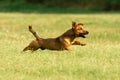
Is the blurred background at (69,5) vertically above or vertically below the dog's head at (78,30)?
below

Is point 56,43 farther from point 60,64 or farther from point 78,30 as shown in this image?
point 60,64

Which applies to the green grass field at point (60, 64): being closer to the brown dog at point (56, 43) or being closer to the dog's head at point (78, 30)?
the brown dog at point (56, 43)

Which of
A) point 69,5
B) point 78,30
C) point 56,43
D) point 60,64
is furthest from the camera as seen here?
point 69,5

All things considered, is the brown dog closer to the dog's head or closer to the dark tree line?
the dog's head

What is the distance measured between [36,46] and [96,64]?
7.59ft

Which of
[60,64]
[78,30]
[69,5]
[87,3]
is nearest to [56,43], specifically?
[78,30]

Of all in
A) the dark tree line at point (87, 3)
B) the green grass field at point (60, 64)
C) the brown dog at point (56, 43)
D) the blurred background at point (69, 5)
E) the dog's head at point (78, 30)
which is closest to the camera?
the green grass field at point (60, 64)

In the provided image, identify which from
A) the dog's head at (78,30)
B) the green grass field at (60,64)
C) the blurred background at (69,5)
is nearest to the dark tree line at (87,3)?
the blurred background at (69,5)

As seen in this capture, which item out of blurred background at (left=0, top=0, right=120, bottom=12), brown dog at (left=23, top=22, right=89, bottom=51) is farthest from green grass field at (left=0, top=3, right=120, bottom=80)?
Result: blurred background at (left=0, top=0, right=120, bottom=12)

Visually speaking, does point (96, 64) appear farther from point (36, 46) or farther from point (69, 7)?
point (69, 7)

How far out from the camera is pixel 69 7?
157 ft

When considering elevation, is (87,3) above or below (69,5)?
above

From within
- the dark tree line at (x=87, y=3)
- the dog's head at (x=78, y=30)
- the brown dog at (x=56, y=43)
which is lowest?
the dark tree line at (x=87, y=3)

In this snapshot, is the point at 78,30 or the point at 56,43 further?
the point at 78,30
